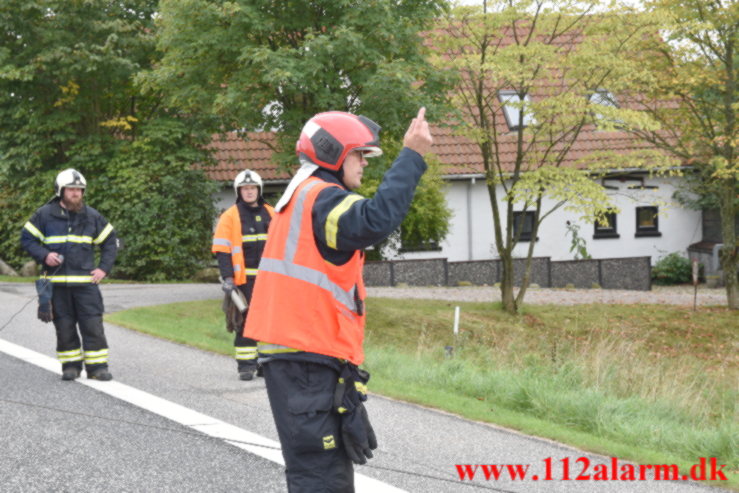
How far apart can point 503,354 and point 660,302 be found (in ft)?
34.7

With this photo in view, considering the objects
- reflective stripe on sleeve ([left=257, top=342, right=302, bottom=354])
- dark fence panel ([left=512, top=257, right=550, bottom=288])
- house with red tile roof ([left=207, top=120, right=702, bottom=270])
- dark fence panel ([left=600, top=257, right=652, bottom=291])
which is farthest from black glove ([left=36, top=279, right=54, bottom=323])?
dark fence panel ([left=600, top=257, right=652, bottom=291])

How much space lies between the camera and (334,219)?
3.38m

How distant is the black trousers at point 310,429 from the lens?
3.48 meters

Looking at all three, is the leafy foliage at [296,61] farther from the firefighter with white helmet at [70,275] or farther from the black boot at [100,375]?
the black boot at [100,375]

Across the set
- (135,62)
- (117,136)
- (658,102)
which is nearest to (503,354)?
(658,102)

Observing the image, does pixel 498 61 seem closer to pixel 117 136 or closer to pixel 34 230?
pixel 34 230

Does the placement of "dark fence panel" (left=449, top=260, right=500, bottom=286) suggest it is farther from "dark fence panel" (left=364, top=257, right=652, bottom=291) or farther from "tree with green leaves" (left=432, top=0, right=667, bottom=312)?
"tree with green leaves" (left=432, top=0, right=667, bottom=312)

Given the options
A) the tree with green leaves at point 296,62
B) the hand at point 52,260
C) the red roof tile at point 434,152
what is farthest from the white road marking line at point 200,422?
the red roof tile at point 434,152

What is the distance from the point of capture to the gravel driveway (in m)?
21.2

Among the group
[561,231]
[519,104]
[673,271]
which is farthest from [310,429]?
[673,271]

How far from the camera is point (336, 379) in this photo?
3.58 meters

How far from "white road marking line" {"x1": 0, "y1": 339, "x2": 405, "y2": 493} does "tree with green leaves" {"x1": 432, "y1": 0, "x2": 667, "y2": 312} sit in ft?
33.1

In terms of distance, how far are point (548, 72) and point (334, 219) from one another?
1461cm

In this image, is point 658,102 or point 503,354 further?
point 658,102
